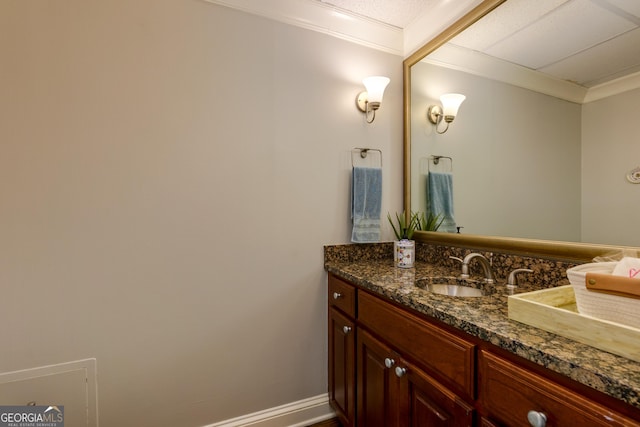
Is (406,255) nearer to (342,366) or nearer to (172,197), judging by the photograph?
(342,366)

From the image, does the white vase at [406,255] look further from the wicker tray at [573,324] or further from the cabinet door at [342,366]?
the wicker tray at [573,324]

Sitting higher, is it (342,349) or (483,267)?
(483,267)

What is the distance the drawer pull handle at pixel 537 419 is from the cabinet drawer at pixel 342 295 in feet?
2.67

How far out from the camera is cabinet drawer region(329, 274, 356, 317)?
55.8 inches

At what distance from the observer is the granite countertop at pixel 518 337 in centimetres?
55

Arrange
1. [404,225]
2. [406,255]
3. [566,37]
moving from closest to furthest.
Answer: [566,37]
[406,255]
[404,225]

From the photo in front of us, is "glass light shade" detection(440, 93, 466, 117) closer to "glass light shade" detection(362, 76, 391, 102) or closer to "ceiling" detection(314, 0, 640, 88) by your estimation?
"ceiling" detection(314, 0, 640, 88)

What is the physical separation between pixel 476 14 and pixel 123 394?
2418 millimetres

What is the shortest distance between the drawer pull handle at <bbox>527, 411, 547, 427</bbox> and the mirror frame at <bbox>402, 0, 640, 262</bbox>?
71 cm

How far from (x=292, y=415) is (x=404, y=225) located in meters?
1.27

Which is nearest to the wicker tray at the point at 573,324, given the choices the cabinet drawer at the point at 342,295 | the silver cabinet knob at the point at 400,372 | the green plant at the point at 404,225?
the silver cabinet knob at the point at 400,372

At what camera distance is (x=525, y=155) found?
1345 millimetres

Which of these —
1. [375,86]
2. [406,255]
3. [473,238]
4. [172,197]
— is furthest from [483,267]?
[172,197]

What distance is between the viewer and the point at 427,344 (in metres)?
0.96
